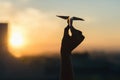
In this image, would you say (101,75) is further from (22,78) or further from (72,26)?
(72,26)

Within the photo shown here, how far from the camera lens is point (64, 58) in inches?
364

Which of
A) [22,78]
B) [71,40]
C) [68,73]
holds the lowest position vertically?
[22,78]

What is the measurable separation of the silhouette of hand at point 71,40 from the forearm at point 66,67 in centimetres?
12

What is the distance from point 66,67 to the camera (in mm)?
9133

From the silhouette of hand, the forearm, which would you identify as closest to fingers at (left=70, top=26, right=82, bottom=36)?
the silhouette of hand

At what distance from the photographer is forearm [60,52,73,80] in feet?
29.8

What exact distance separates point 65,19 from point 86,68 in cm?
4723

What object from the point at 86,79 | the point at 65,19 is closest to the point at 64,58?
the point at 65,19

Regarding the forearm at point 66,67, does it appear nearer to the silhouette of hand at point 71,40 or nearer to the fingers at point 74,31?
the silhouette of hand at point 71,40

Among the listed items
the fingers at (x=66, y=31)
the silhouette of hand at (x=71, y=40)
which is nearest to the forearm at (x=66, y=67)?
the silhouette of hand at (x=71, y=40)

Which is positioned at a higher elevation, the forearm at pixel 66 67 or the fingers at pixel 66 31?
the fingers at pixel 66 31

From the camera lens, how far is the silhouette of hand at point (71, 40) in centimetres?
934

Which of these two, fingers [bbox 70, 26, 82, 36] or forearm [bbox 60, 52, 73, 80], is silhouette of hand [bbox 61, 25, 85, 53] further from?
forearm [bbox 60, 52, 73, 80]

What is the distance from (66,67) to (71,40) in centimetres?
64
